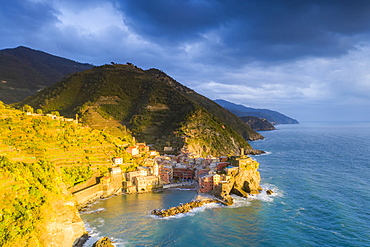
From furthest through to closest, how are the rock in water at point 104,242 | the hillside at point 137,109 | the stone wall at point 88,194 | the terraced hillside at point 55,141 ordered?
the hillside at point 137,109, the terraced hillside at point 55,141, the stone wall at point 88,194, the rock in water at point 104,242

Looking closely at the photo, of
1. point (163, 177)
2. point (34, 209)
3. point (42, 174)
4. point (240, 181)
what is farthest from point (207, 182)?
point (34, 209)

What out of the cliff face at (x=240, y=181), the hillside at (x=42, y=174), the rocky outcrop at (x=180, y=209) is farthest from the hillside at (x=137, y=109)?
the rocky outcrop at (x=180, y=209)

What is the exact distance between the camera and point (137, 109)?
125 metres

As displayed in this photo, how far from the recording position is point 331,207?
149ft

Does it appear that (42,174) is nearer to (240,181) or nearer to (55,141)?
(55,141)

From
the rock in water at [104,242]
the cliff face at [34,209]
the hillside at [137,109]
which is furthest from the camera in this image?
the hillside at [137,109]

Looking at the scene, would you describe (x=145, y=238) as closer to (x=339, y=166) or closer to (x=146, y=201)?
(x=146, y=201)

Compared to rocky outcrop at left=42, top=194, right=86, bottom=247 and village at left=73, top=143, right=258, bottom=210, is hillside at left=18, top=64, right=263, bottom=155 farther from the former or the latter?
rocky outcrop at left=42, top=194, right=86, bottom=247

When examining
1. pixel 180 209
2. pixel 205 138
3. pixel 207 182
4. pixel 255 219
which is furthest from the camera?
pixel 205 138

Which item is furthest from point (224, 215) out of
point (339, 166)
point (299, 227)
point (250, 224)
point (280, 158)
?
point (280, 158)

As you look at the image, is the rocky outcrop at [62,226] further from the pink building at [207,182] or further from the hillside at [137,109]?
the hillside at [137,109]

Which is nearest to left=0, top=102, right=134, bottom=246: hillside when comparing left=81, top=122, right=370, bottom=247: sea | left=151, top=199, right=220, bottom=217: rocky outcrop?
left=81, top=122, right=370, bottom=247: sea

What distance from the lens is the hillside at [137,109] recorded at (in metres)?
100

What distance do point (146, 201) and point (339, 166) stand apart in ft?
221
